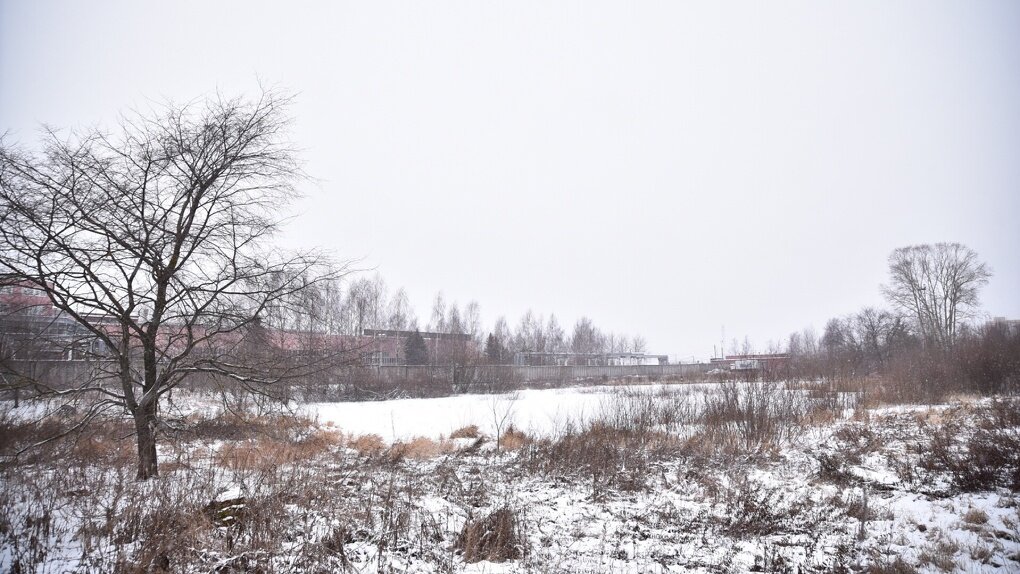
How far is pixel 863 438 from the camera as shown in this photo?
433 inches

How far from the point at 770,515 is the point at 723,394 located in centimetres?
876

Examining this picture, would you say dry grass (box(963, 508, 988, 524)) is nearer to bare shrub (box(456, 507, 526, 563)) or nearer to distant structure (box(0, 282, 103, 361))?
bare shrub (box(456, 507, 526, 563))

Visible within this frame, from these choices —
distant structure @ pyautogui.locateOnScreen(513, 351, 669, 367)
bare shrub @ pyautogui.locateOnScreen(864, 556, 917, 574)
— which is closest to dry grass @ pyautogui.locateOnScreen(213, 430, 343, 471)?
bare shrub @ pyautogui.locateOnScreen(864, 556, 917, 574)

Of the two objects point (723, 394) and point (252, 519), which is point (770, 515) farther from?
point (723, 394)

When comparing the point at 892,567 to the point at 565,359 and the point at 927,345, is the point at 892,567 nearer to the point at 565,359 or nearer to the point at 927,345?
the point at 927,345

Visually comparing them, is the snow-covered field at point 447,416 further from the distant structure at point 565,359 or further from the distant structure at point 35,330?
the distant structure at point 565,359

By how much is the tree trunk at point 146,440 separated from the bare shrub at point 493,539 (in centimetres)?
510

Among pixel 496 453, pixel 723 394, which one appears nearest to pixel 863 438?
pixel 723 394

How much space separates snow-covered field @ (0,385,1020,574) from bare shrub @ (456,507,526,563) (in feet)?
0.18

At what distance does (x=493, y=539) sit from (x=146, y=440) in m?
5.54

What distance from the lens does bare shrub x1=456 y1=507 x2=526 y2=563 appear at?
4.82 meters

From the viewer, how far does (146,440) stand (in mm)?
6477

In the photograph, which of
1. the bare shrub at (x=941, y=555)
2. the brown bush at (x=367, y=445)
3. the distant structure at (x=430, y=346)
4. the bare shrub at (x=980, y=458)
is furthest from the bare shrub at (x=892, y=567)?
the distant structure at (x=430, y=346)

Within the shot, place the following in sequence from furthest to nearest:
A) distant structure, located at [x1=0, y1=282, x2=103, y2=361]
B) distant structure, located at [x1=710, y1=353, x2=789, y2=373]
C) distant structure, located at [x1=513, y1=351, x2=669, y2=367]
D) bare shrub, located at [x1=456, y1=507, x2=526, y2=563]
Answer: distant structure, located at [x1=513, y1=351, x2=669, y2=367]
distant structure, located at [x1=710, y1=353, x2=789, y2=373]
distant structure, located at [x1=0, y1=282, x2=103, y2=361]
bare shrub, located at [x1=456, y1=507, x2=526, y2=563]
